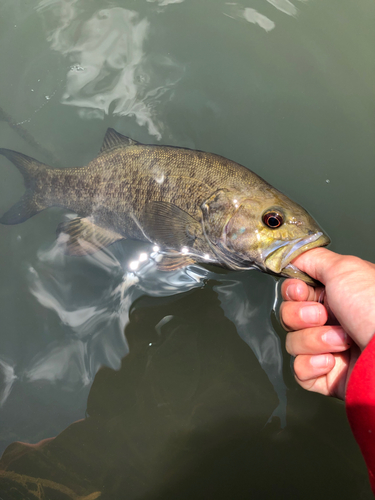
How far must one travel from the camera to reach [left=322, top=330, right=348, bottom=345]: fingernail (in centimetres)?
167

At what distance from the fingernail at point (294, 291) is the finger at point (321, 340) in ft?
0.66

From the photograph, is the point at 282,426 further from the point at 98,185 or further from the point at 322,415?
the point at 98,185

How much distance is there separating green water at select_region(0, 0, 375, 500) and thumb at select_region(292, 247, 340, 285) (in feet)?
2.31

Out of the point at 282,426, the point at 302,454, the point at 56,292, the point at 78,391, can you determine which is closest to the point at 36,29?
the point at 56,292

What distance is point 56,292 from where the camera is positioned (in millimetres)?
2680

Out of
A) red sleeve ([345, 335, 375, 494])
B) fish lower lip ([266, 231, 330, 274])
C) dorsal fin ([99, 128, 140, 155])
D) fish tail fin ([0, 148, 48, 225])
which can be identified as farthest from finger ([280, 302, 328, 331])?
fish tail fin ([0, 148, 48, 225])

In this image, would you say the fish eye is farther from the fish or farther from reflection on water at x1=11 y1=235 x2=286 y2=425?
reflection on water at x1=11 y1=235 x2=286 y2=425

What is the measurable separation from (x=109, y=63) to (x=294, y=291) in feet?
9.47

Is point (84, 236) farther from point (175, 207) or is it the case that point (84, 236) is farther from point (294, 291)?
point (294, 291)

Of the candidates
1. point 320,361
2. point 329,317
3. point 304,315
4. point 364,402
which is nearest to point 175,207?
point 304,315

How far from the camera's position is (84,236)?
8.23 feet

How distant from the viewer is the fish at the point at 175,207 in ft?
5.94

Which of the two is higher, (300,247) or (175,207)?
(300,247)

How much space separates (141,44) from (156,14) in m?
0.36
